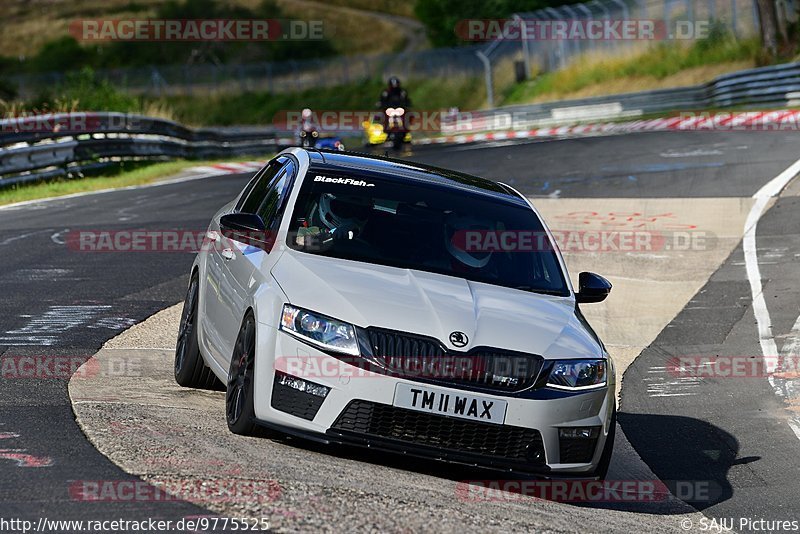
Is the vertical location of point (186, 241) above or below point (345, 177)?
below

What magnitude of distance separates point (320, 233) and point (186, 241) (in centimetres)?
893

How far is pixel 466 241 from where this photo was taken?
7.68 metres

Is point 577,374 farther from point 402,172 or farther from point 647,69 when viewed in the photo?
point 647,69

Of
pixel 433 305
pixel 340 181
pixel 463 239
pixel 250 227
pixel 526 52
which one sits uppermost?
pixel 526 52

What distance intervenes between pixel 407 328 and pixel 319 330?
0.41 meters

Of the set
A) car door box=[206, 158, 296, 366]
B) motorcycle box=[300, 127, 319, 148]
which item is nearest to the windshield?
car door box=[206, 158, 296, 366]

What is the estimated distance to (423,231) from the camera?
7.59m

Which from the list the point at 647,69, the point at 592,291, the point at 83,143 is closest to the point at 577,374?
the point at 592,291

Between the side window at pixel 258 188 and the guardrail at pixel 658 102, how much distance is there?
28634 millimetres

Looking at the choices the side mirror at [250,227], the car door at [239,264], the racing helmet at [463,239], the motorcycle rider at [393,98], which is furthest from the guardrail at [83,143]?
the racing helmet at [463,239]

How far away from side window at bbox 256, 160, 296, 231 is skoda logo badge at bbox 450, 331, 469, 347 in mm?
1565

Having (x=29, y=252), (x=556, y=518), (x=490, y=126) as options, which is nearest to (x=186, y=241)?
(x=29, y=252)

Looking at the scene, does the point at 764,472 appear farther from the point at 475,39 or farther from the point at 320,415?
the point at 475,39

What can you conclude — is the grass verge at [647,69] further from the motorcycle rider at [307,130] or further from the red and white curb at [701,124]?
the motorcycle rider at [307,130]
